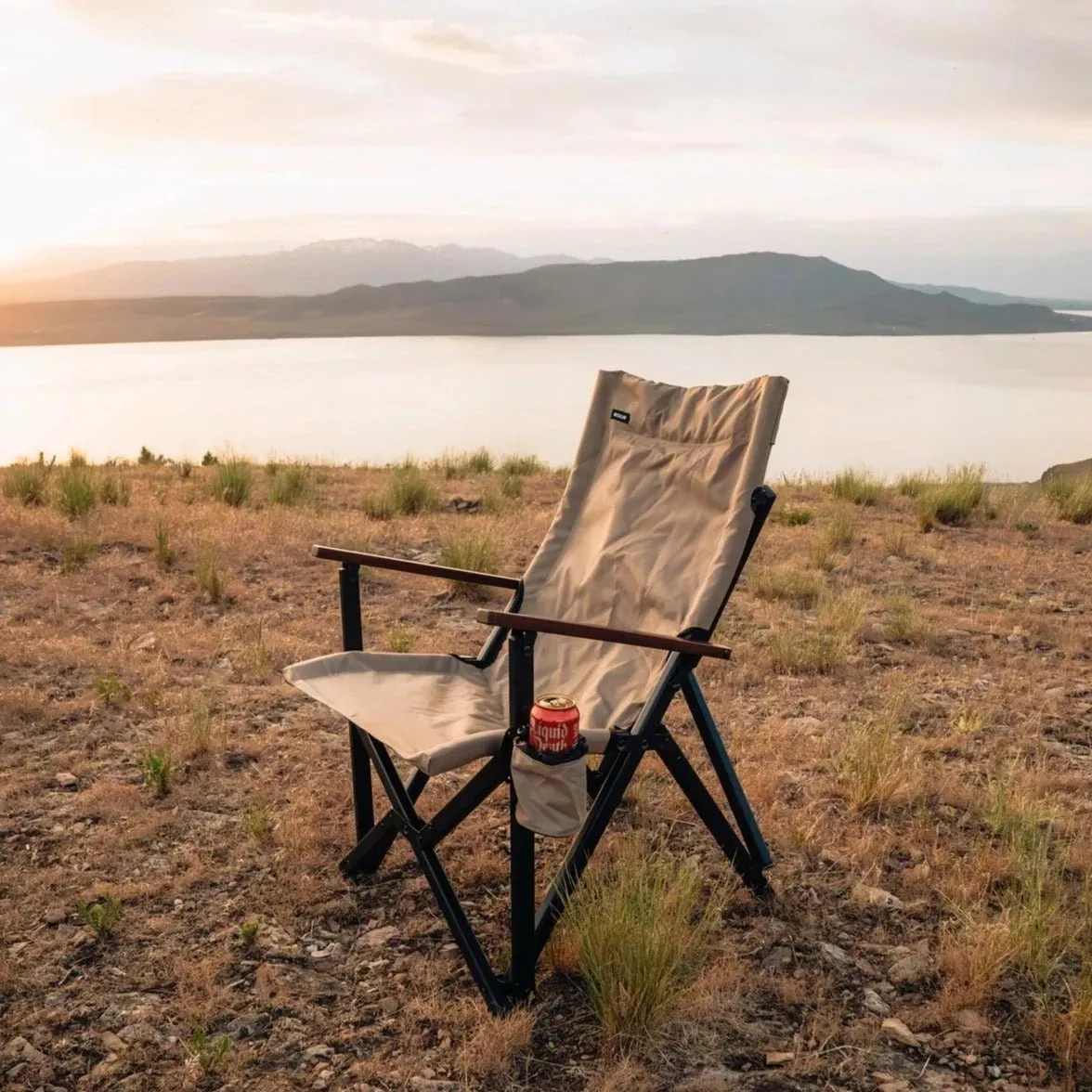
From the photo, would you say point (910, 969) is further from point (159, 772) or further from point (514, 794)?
point (159, 772)

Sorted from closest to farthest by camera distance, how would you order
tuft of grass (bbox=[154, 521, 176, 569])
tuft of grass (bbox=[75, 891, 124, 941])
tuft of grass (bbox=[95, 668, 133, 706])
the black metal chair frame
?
the black metal chair frame
tuft of grass (bbox=[75, 891, 124, 941])
tuft of grass (bbox=[95, 668, 133, 706])
tuft of grass (bbox=[154, 521, 176, 569])

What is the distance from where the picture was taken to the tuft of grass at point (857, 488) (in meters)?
8.78

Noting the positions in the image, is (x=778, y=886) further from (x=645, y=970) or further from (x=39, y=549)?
(x=39, y=549)

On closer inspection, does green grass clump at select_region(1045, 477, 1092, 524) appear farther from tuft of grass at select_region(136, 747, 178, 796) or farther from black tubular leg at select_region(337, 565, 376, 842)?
tuft of grass at select_region(136, 747, 178, 796)

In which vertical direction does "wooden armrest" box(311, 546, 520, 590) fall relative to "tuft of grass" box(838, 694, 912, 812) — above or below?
above

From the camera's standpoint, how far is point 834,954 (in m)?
2.52

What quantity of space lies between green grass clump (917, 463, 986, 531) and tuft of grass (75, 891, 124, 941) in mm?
6312

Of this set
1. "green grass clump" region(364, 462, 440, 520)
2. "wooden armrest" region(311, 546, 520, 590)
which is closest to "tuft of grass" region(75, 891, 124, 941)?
"wooden armrest" region(311, 546, 520, 590)

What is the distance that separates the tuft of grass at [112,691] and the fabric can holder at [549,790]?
2.43m

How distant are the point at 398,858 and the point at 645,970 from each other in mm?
961

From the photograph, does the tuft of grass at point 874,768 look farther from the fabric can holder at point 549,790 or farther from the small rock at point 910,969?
the fabric can holder at point 549,790

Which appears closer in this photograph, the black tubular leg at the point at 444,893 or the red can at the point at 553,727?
the red can at the point at 553,727

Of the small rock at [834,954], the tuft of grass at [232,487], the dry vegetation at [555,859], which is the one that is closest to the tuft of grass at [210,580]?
the dry vegetation at [555,859]

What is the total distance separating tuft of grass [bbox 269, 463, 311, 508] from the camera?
7977 mm
